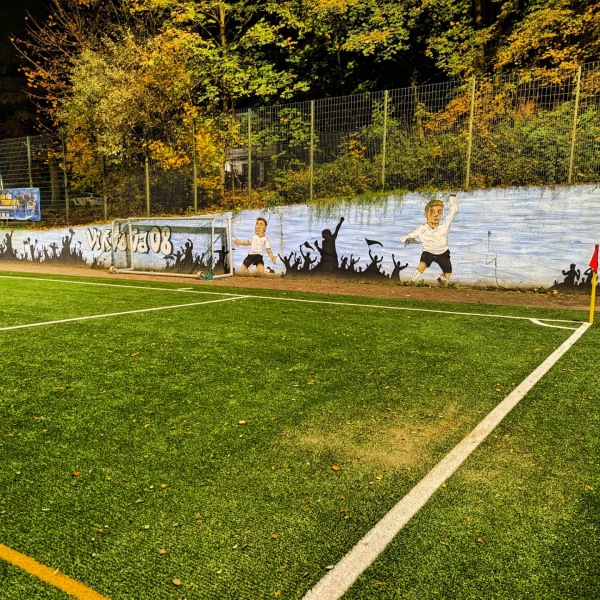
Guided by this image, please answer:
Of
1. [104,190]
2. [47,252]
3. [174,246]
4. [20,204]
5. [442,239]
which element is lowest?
[47,252]

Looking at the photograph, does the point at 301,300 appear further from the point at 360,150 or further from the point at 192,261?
the point at 192,261

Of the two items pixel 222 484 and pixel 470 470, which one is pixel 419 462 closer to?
pixel 470 470

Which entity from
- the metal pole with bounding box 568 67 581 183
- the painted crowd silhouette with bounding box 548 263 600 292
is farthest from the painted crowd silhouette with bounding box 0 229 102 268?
the metal pole with bounding box 568 67 581 183

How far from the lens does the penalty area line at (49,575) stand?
101 inches

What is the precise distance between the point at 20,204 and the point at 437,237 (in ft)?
60.5

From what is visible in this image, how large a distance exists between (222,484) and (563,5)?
19.5 meters

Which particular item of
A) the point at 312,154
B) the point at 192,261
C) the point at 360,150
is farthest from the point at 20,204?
the point at 360,150

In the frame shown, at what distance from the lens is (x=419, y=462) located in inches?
159

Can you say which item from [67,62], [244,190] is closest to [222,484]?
[244,190]

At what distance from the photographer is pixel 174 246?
18.3 metres

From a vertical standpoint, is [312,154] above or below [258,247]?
above

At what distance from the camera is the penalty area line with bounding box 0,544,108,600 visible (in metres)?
2.56

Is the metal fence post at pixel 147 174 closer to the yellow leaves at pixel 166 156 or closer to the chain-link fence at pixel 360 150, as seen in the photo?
the chain-link fence at pixel 360 150

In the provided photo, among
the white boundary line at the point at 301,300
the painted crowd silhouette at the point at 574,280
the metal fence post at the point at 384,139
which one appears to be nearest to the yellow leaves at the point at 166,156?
the white boundary line at the point at 301,300
